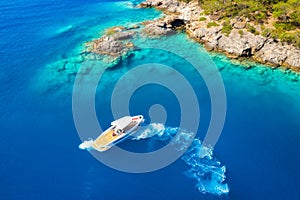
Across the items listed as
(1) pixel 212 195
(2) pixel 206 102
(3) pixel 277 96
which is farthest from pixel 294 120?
(1) pixel 212 195

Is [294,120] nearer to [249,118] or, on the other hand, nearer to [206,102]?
[249,118]

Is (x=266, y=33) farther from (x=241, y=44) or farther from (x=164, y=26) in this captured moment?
(x=164, y=26)

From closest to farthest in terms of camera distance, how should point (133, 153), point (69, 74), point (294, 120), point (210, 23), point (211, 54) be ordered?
point (133, 153) → point (294, 120) → point (69, 74) → point (211, 54) → point (210, 23)

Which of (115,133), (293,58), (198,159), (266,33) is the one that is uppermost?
(266,33)

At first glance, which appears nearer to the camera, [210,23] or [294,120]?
[294,120]

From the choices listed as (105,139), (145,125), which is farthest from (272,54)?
(105,139)
